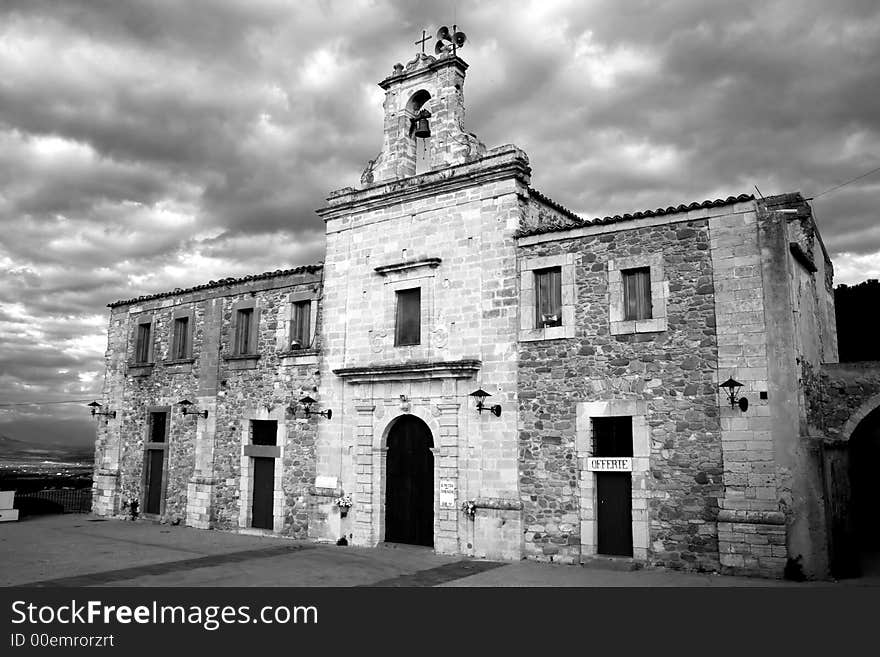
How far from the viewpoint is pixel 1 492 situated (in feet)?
71.8

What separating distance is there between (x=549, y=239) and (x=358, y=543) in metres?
8.11

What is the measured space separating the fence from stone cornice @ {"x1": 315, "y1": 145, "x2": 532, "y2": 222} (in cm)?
1448

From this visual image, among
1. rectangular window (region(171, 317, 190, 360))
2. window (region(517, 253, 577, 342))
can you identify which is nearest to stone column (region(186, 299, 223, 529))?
rectangular window (region(171, 317, 190, 360))

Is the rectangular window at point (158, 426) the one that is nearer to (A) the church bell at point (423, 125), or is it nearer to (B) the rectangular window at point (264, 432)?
(B) the rectangular window at point (264, 432)

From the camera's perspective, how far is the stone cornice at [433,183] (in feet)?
49.6

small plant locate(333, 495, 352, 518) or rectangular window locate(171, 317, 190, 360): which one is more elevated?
rectangular window locate(171, 317, 190, 360)

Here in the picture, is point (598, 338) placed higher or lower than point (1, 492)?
higher

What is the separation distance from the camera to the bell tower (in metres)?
16.4

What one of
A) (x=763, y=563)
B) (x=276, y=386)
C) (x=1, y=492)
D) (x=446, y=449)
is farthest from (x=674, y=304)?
(x=1, y=492)

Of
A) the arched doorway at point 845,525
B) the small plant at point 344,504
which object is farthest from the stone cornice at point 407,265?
the arched doorway at point 845,525

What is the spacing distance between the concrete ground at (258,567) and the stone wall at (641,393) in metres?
0.81

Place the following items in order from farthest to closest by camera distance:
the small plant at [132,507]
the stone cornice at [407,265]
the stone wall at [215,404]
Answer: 1. the small plant at [132,507]
2. the stone wall at [215,404]
3. the stone cornice at [407,265]

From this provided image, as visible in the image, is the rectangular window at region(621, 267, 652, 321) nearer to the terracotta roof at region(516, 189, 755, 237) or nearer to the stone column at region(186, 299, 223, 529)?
the terracotta roof at region(516, 189, 755, 237)

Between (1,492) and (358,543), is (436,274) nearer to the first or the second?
(358,543)
